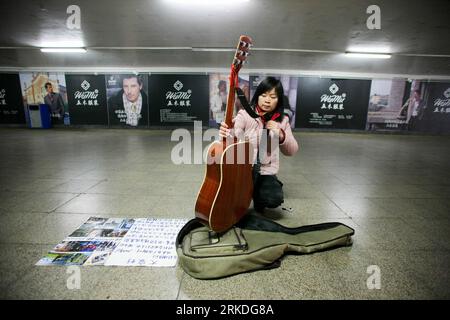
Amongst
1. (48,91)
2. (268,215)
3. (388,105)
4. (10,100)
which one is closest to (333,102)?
(388,105)

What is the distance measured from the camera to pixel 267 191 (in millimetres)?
1974

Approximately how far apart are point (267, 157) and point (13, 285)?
1.87 metres

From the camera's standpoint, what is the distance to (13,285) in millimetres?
1210

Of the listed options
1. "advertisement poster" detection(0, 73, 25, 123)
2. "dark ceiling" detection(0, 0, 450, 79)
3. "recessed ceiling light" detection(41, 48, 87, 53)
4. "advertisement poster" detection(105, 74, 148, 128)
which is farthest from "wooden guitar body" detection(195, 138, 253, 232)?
"advertisement poster" detection(0, 73, 25, 123)

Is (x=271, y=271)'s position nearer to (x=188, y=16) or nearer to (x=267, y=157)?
(x=267, y=157)

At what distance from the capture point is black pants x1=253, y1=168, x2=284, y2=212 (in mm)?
1961

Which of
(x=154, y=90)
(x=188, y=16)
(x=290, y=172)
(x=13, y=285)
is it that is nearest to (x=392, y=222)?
(x=290, y=172)

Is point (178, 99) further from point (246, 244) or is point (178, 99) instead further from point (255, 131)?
point (246, 244)

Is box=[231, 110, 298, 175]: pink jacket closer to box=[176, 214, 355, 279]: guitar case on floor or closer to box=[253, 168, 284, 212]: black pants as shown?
box=[253, 168, 284, 212]: black pants

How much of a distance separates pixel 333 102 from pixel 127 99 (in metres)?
8.54

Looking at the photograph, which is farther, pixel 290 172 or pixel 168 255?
pixel 290 172

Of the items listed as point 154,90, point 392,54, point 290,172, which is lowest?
point 290,172

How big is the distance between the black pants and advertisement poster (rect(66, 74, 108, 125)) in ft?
30.7

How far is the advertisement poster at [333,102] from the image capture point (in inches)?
362
